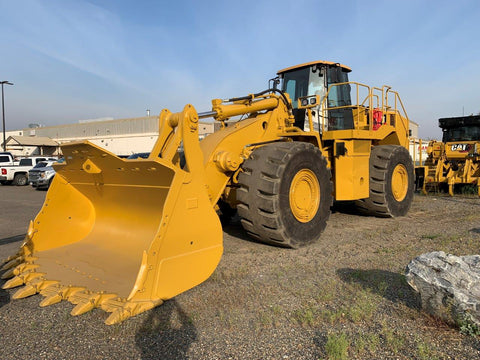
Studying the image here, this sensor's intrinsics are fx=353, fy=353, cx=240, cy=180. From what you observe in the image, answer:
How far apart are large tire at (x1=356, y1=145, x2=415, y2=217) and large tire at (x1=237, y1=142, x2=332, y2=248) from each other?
8.02 ft

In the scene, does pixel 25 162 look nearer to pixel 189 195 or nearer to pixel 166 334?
pixel 189 195

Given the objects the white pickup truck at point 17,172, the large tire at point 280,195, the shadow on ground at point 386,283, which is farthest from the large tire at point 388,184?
the white pickup truck at point 17,172

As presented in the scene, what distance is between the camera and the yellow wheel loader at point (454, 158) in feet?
38.0

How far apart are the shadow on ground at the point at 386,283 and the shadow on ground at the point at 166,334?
188cm

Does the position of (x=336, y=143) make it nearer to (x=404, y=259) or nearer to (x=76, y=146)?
(x=404, y=259)

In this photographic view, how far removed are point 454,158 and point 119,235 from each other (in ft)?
38.9

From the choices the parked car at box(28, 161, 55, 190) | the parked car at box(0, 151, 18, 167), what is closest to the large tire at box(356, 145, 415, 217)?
the parked car at box(28, 161, 55, 190)

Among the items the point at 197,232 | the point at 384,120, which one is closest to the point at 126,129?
the point at 384,120

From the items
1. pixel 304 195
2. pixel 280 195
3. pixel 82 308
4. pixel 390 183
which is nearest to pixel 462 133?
pixel 390 183

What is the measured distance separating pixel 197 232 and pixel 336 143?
388 centimetres

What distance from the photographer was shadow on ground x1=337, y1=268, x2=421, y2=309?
3420 millimetres

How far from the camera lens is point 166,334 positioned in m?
2.91

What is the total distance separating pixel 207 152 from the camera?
5.03m

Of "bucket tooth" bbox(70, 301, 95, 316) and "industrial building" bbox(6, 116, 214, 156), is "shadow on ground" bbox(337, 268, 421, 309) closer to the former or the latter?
"bucket tooth" bbox(70, 301, 95, 316)
